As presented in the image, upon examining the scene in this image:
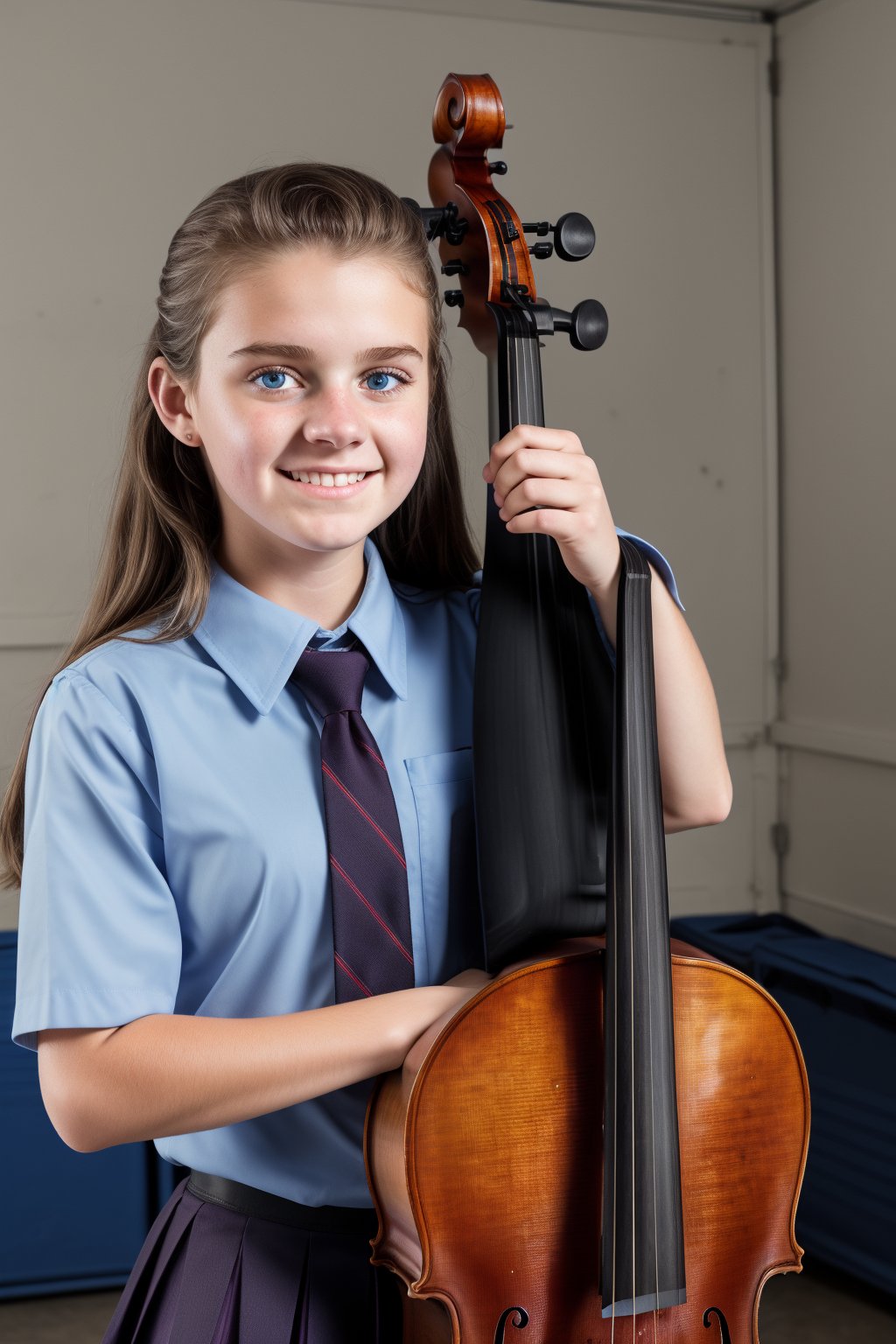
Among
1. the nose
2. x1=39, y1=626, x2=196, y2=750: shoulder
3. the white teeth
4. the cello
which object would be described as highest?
the nose

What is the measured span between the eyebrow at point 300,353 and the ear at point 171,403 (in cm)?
11

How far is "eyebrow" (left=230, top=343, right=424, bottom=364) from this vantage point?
934mm

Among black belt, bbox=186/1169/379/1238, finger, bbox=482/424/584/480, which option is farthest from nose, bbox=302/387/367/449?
black belt, bbox=186/1169/379/1238

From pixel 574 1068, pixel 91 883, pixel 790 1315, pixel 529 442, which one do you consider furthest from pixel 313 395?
pixel 790 1315

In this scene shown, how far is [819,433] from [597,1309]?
267cm

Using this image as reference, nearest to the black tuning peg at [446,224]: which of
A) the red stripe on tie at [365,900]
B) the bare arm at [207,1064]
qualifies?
the red stripe on tie at [365,900]

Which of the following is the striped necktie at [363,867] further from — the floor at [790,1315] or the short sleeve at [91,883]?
the floor at [790,1315]

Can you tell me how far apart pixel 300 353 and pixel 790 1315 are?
2244mm

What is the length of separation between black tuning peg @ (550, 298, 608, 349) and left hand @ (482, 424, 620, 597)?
0.14 m

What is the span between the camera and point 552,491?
3.19 ft

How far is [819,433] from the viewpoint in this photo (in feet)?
10.7

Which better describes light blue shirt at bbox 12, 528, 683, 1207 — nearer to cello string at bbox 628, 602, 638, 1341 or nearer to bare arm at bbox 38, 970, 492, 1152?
bare arm at bbox 38, 970, 492, 1152

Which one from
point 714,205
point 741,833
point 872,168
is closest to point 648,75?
point 714,205

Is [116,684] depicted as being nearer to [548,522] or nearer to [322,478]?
[322,478]
